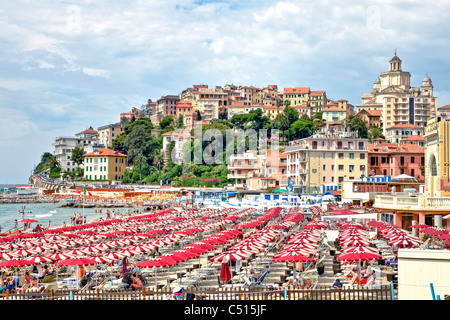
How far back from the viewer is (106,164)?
133 metres

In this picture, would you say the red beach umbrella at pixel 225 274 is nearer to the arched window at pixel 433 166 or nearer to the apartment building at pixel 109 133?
the arched window at pixel 433 166

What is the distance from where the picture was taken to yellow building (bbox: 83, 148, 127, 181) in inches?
5251

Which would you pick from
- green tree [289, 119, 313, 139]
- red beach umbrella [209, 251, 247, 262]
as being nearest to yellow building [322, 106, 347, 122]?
green tree [289, 119, 313, 139]

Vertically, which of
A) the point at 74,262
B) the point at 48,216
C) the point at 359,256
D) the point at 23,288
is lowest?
the point at 48,216

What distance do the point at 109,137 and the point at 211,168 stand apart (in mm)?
74583

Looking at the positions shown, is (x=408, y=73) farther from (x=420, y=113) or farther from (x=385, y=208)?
(x=385, y=208)

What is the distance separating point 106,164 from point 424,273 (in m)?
127

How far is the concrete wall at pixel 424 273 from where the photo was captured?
1167 cm

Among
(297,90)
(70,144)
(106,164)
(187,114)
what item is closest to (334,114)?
(297,90)

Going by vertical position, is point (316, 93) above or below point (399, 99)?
above

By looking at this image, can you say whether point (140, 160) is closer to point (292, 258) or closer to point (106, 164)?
point (106, 164)

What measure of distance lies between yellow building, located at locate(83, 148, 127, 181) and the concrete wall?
126 m

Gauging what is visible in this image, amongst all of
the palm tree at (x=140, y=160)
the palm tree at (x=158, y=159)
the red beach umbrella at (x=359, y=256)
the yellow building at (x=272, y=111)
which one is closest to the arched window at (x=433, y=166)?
the red beach umbrella at (x=359, y=256)

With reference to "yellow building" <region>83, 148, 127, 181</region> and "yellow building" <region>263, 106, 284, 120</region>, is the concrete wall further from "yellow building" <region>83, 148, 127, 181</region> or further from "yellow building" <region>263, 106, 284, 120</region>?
"yellow building" <region>263, 106, 284, 120</region>
